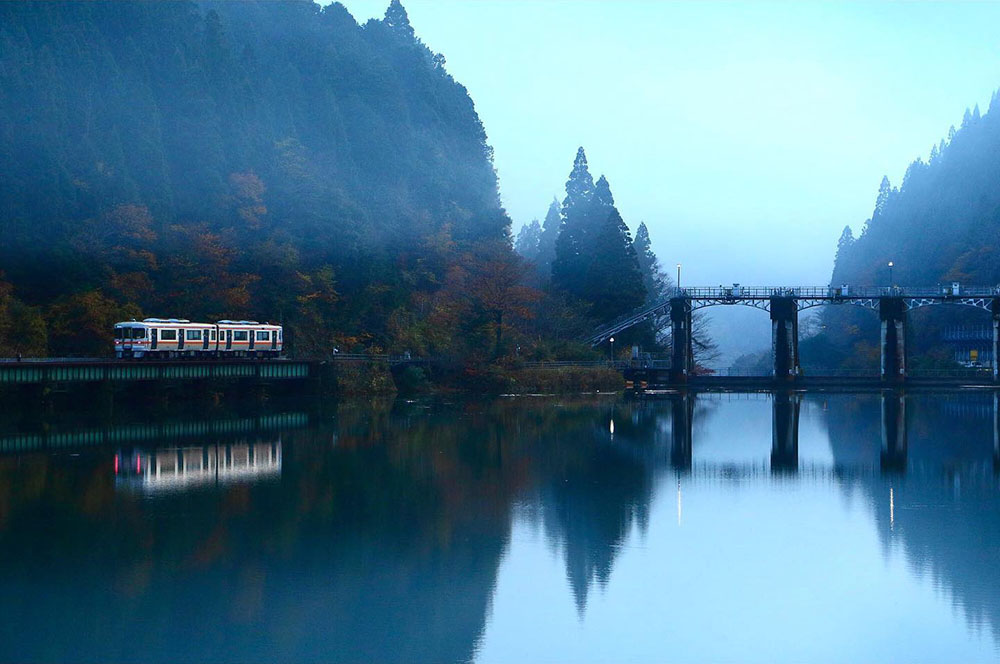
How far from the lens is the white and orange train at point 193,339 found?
57812 millimetres

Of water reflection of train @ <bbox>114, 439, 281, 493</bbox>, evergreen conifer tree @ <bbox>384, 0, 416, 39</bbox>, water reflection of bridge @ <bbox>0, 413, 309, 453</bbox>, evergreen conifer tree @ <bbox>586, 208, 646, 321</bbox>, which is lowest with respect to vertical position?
water reflection of train @ <bbox>114, 439, 281, 493</bbox>

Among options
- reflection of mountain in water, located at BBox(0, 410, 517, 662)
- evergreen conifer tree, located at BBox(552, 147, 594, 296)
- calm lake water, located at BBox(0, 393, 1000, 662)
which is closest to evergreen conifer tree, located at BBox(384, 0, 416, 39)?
evergreen conifer tree, located at BBox(552, 147, 594, 296)

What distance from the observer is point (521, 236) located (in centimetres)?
18000

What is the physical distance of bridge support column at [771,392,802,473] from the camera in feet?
121

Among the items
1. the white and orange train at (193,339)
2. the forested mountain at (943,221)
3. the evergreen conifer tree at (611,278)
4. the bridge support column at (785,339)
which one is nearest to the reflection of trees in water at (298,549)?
the white and orange train at (193,339)

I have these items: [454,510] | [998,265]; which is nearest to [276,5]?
[998,265]

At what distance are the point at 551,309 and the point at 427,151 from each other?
119 feet

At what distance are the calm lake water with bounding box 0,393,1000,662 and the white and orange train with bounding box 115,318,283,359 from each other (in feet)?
55.7

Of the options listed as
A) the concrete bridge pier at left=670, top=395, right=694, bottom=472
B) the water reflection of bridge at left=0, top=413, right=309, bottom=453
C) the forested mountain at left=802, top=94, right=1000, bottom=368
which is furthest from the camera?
the forested mountain at left=802, top=94, right=1000, bottom=368

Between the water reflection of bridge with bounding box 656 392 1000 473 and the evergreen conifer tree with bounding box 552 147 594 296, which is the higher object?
the evergreen conifer tree with bounding box 552 147 594 296

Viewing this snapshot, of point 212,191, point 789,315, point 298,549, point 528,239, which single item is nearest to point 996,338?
point 789,315

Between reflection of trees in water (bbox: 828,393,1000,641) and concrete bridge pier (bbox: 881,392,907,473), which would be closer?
reflection of trees in water (bbox: 828,393,1000,641)

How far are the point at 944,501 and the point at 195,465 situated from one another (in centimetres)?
2334

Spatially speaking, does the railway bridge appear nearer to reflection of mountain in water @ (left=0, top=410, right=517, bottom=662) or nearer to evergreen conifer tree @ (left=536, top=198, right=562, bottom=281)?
evergreen conifer tree @ (left=536, top=198, right=562, bottom=281)
